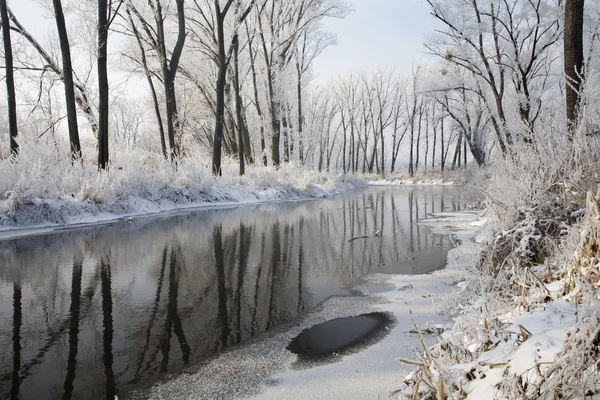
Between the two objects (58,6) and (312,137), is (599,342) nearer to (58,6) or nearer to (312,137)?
(58,6)

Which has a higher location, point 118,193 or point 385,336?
point 118,193

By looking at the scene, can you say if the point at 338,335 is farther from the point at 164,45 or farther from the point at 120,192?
the point at 164,45

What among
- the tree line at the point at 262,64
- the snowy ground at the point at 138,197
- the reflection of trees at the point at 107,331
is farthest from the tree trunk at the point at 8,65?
the reflection of trees at the point at 107,331

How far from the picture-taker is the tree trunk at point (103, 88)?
12.0 m

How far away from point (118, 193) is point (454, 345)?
10893mm

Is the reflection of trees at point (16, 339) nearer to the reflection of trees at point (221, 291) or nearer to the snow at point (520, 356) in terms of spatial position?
the reflection of trees at point (221, 291)

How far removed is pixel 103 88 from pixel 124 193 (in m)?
3.70

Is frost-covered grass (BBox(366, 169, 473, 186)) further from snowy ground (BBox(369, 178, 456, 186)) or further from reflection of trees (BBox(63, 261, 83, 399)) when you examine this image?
reflection of trees (BBox(63, 261, 83, 399))

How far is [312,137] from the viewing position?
50969 millimetres

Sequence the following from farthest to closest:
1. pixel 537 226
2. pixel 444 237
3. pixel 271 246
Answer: pixel 444 237 < pixel 271 246 < pixel 537 226

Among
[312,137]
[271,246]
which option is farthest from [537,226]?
[312,137]

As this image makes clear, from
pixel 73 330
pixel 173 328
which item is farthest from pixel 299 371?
pixel 73 330

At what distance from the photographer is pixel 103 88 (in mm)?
12367

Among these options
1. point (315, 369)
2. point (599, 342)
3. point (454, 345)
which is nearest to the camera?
point (599, 342)
